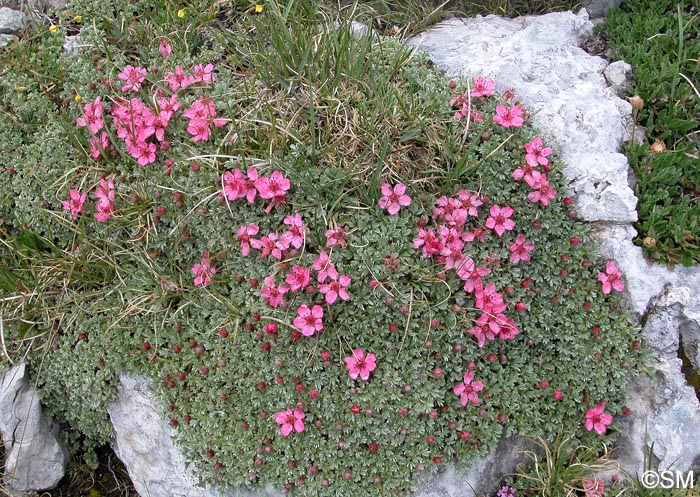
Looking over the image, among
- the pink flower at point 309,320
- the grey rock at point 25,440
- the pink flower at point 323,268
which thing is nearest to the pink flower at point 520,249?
the pink flower at point 323,268

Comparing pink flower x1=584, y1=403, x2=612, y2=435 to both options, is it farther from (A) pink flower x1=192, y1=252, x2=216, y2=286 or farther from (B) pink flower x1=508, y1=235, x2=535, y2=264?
(A) pink flower x1=192, y1=252, x2=216, y2=286

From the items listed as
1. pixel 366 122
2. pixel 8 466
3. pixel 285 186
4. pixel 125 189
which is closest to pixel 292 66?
pixel 366 122

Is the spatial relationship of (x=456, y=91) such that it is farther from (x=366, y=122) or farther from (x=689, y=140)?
(x=689, y=140)

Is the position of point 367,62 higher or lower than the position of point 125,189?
higher

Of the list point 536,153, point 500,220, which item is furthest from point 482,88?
point 500,220

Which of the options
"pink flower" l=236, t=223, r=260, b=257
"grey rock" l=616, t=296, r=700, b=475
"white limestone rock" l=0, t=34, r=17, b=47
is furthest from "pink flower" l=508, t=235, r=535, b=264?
"white limestone rock" l=0, t=34, r=17, b=47
